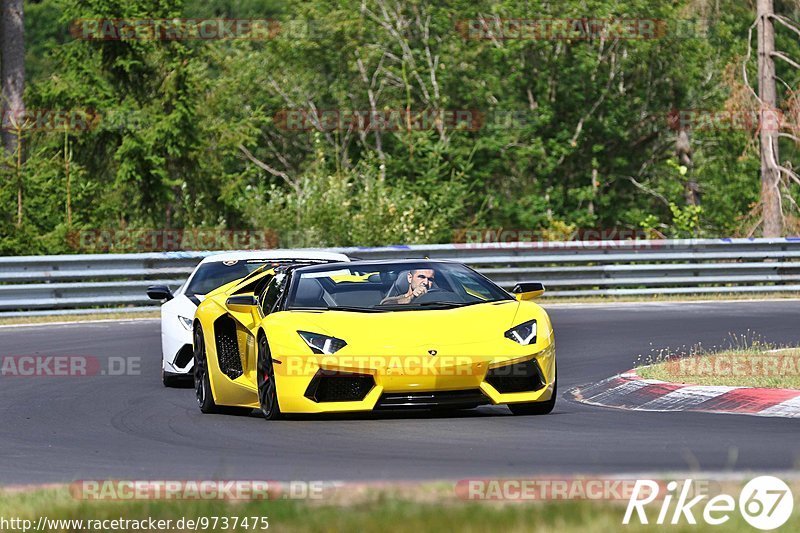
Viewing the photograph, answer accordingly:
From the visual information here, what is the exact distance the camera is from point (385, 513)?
6414 millimetres

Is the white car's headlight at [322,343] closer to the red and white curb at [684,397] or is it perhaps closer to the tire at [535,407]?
the tire at [535,407]

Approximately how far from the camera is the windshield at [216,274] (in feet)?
52.6

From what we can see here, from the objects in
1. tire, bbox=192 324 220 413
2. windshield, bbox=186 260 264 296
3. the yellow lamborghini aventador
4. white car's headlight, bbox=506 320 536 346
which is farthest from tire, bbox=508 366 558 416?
windshield, bbox=186 260 264 296

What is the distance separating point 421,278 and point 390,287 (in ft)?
0.84

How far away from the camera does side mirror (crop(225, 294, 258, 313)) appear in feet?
39.9

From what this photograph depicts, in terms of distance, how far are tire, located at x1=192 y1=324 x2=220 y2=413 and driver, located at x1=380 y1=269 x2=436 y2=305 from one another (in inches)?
71.7

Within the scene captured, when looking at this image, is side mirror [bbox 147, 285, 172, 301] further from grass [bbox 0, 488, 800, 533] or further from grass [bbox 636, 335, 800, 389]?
grass [bbox 0, 488, 800, 533]

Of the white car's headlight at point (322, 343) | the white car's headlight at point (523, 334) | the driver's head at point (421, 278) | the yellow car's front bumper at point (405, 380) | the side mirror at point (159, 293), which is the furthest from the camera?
the side mirror at point (159, 293)

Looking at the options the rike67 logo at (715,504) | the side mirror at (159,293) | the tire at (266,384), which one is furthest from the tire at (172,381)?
the rike67 logo at (715,504)

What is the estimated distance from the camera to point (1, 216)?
2875cm

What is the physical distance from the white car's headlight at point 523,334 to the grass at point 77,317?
14.6 metres

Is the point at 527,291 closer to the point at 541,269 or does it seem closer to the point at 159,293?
the point at 159,293

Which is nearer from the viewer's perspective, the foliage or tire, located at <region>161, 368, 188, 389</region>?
tire, located at <region>161, 368, 188, 389</region>

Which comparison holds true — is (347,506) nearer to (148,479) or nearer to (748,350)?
(148,479)
